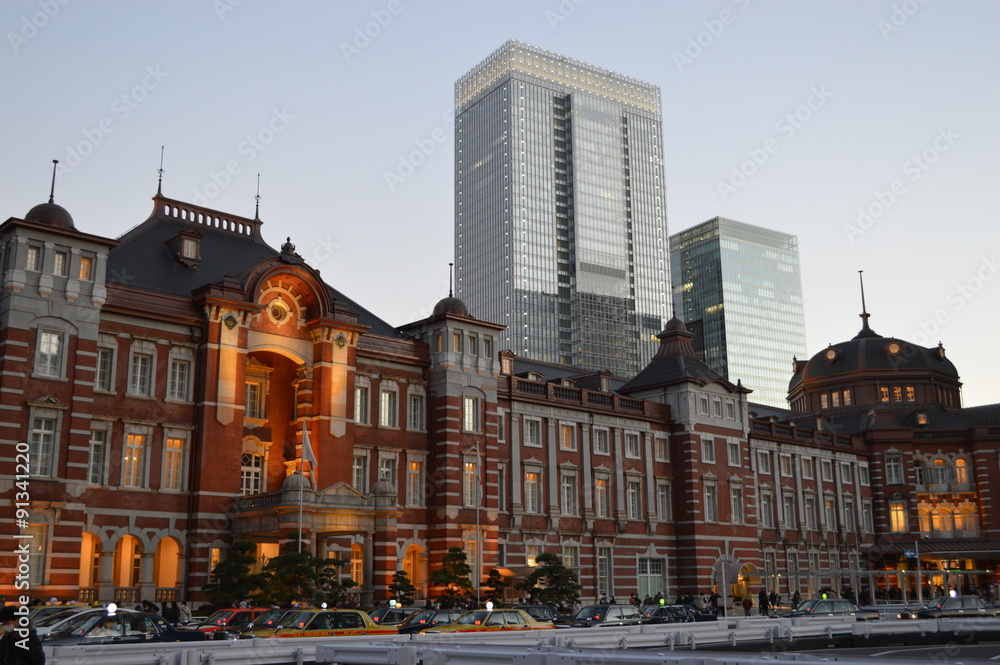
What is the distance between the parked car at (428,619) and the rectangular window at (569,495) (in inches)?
1181

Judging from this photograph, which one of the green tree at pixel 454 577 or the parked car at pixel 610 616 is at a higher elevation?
the green tree at pixel 454 577

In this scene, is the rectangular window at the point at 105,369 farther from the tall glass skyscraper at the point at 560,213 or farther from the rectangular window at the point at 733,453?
the tall glass skyscraper at the point at 560,213

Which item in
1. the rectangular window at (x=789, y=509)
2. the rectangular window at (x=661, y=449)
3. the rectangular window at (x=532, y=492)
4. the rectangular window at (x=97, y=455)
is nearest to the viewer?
the rectangular window at (x=97, y=455)

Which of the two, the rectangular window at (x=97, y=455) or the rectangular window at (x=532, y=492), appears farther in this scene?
the rectangular window at (x=532, y=492)

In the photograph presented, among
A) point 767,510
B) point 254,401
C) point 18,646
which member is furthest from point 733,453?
point 18,646

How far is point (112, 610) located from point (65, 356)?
68.5 feet

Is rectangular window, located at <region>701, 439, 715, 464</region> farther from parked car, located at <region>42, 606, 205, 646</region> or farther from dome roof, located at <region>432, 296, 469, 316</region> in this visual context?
parked car, located at <region>42, 606, 205, 646</region>

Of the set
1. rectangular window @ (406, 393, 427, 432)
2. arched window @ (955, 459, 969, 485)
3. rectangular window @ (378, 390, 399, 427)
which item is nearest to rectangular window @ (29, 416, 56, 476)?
rectangular window @ (378, 390, 399, 427)

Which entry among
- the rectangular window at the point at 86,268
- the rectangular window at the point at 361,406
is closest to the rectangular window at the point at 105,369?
the rectangular window at the point at 86,268

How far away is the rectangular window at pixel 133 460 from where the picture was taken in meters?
42.7

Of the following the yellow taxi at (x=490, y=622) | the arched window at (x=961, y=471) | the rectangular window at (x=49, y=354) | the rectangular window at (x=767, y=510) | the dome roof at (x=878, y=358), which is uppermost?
the dome roof at (x=878, y=358)

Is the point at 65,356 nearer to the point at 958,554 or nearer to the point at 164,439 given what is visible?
the point at 164,439

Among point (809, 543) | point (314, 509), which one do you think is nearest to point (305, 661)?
point (314, 509)

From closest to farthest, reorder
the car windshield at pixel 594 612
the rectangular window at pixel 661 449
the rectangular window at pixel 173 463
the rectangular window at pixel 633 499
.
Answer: the car windshield at pixel 594 612 → the rectangular window at pixel 173 463 → the rectangular window at pixel 633 499 → the rectangular window at pixel 661 449
